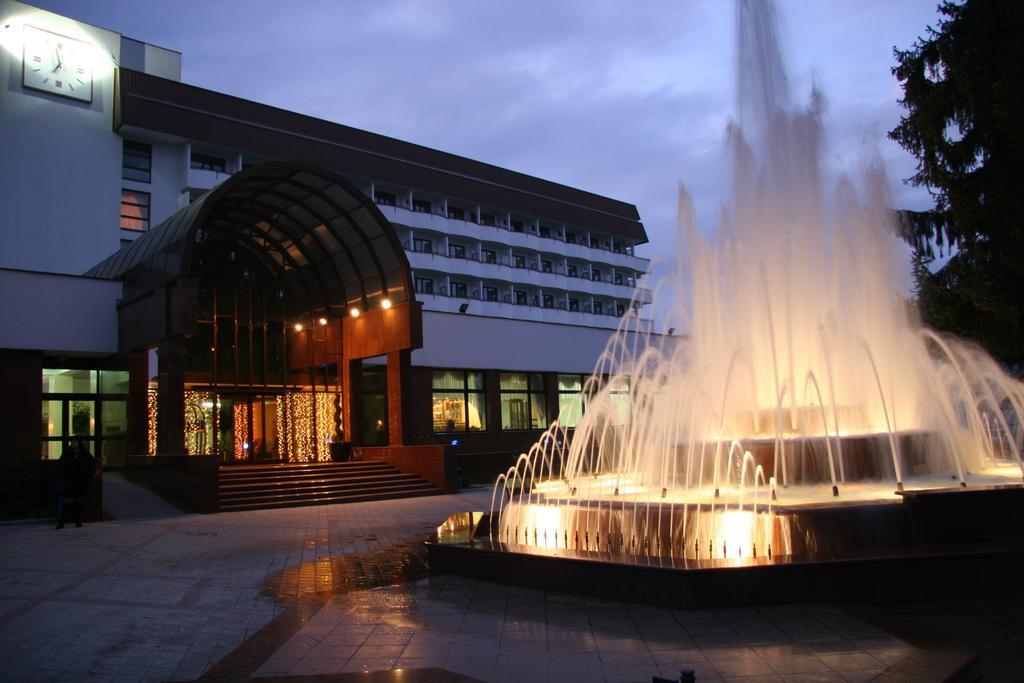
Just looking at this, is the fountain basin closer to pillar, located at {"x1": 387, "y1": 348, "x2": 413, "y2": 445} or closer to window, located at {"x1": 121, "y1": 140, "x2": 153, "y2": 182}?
pillar, located at {"x1": 387, "y1": 348, "x2": 413, "y2": 445}

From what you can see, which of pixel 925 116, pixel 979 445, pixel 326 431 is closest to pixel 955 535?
pixel 979 445

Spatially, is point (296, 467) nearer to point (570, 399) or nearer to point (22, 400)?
point (22, 400)

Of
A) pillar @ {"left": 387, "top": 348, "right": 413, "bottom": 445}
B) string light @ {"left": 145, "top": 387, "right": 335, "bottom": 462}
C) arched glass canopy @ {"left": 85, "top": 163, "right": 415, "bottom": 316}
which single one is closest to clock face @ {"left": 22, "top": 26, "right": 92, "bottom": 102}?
arched glass canopy @ {"left": 85, "top": 163, "right": 415, "bottom": 316}

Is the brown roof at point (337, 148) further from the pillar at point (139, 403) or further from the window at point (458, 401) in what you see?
the window at point (458, 401)

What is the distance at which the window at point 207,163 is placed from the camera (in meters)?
44.8

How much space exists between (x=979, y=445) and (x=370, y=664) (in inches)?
440

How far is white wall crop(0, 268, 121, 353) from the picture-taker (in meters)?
25.3

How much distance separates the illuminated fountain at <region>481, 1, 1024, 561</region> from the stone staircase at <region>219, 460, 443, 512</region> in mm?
9800

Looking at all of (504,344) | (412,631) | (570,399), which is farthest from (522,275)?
(412,631)

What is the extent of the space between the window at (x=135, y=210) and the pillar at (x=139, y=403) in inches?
710

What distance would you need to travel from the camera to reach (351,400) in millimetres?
30328

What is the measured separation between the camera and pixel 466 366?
115 feet

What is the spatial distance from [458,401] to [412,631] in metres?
27.4

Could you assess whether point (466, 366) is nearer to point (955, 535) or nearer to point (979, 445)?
point (979, 445)
